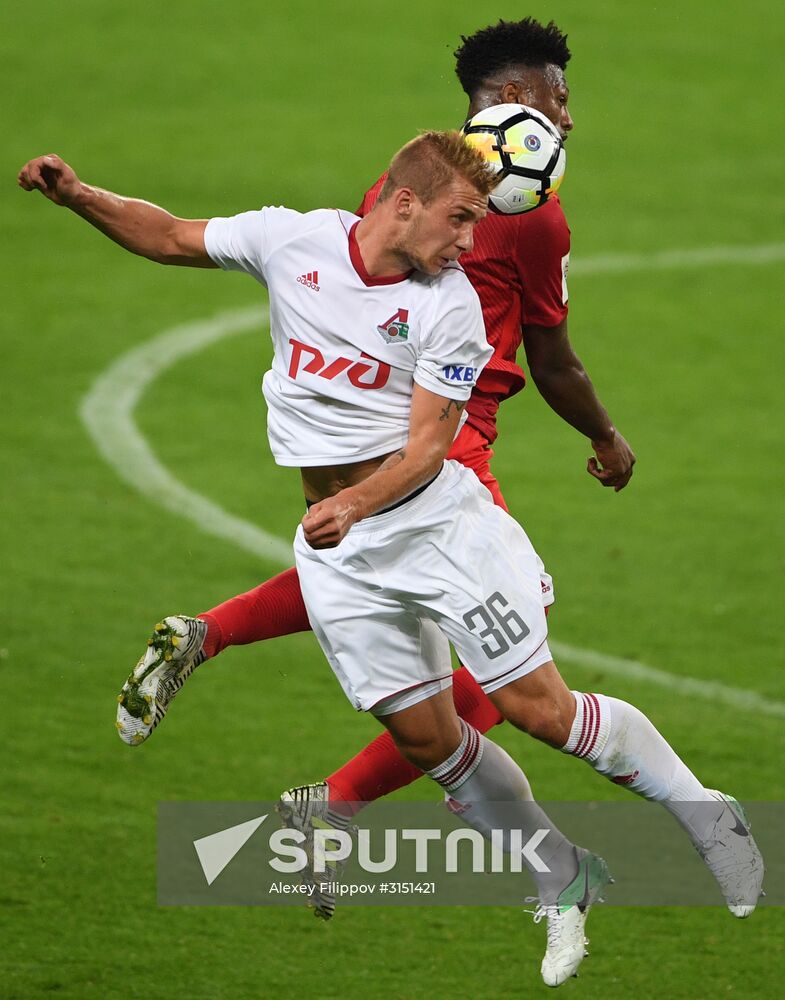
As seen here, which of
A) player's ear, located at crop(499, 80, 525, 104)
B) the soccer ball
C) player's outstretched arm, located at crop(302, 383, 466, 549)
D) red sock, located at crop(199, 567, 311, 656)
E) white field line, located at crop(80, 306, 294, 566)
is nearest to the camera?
player's outstretched arm, located at crop(302, 383, 466, 549)

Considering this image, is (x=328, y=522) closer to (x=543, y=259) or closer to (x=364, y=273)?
(x=364, y=273)

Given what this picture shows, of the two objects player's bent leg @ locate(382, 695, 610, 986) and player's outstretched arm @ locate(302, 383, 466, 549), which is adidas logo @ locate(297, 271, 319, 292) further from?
player's bent leg @ locate(382, 695, 610, 986)

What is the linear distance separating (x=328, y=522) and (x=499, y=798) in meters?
1.39

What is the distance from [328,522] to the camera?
5.09 metres

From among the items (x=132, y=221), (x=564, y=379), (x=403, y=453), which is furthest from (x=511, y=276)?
(x=132, y=221)

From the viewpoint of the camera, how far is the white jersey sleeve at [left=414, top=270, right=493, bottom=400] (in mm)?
5359

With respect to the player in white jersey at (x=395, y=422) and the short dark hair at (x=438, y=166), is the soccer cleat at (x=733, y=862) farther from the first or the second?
the short dark hair at (x=438, y=166)

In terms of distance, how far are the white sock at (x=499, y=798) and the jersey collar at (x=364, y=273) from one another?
4.96 feet

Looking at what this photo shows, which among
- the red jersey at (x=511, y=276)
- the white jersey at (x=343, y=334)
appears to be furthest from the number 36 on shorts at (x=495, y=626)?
the red jersey at (x=511, y=276)

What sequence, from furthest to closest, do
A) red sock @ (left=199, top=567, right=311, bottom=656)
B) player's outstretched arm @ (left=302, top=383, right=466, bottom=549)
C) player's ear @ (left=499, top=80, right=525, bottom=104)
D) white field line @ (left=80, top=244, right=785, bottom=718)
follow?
white field line @ (left=80, top=244, right=785, bottom=718) → red sock @ (left=199, top=567, right=311, bottom=656) → player's ear @ (left=499, top=80, right=525, bottom=104) → player's outstretched arm @ (left=302, top=383, right=466, bottom=549)

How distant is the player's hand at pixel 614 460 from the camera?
254 inches

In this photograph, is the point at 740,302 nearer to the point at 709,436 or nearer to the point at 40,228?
the point at 709,436

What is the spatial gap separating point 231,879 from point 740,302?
9562 mm

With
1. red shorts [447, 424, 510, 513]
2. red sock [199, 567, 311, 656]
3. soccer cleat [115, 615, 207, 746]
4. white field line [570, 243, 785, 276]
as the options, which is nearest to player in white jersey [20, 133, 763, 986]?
red shorts [447, 424, 510, 513]
